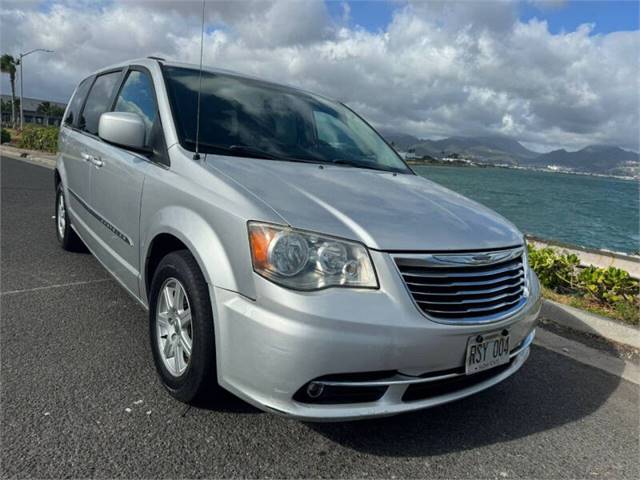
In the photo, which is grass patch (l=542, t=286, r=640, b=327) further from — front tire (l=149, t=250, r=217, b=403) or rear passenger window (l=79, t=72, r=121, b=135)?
rear passenger window (l=79, t=72, r=121, b=135)

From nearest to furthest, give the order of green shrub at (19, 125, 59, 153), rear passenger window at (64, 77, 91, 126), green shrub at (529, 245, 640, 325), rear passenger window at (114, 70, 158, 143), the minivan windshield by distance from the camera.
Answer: the minivan windshield
rear passenger window at (114, 70, 158, 143)
green shrub at (529, 245, 640, 325)
rear passenger window at (64, 77, 91, 126)
green shrub at (19, 125, 59, 153)

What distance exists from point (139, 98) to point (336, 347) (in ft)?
7.70

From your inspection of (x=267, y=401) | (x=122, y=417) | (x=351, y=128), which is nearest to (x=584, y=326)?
(x=351, y=128)

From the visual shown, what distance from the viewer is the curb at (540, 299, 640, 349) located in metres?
4.01

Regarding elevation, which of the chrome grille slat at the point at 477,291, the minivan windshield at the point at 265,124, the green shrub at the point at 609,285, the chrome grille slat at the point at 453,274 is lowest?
the green shrub at the point at 609,285

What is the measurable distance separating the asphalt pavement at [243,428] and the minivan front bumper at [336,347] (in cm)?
30

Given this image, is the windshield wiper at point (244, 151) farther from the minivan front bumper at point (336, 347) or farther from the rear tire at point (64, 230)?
the rear tire at point (64, 230)

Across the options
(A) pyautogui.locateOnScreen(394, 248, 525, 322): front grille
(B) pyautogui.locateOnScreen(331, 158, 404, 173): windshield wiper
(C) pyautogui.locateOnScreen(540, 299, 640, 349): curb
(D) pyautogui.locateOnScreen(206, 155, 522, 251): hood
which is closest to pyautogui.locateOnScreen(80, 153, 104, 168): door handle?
(D) pyautogui.locateOnScreen(206, 155, 522, 251): hood

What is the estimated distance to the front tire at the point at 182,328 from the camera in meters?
2.25

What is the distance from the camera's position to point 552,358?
3.68 meters

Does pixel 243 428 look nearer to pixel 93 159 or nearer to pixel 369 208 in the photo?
pixel 369 208

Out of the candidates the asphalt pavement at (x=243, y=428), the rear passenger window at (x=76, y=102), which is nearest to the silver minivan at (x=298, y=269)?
the asphalt pavement at (x=243, y=428)

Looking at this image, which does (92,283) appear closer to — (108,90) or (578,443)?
(108,90)

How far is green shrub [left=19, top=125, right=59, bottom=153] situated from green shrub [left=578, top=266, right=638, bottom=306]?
65.2 ft
